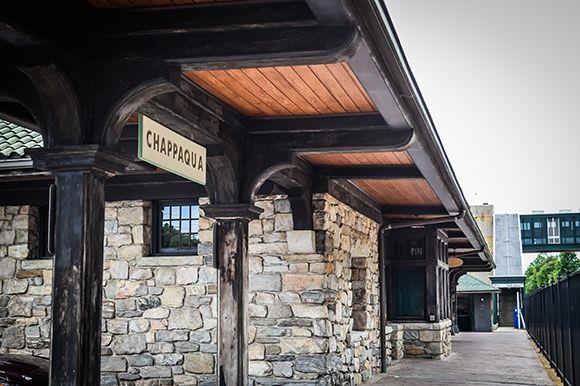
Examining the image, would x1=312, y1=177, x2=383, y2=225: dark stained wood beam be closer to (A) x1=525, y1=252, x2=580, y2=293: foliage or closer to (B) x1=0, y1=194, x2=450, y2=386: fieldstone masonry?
(B) x1=0, y1=194, x2=450, y2=386: fieldstone masonry

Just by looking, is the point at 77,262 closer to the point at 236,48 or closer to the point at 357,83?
the point at 236,48

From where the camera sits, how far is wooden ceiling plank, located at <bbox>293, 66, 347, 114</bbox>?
18.9 ft

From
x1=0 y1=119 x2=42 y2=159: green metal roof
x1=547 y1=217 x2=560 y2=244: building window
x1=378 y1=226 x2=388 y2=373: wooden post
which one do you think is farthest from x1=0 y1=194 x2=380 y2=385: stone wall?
x1=547 y1=217 x2=560 y2=244: building window

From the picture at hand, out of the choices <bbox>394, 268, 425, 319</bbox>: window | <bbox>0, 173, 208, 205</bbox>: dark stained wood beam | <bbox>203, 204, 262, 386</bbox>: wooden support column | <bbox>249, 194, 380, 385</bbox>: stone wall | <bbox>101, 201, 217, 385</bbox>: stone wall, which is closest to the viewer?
<bbox>203, 204, 262, 386</bbox>: wooden support column

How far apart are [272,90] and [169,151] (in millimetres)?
1402

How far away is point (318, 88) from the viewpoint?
627 centimetres

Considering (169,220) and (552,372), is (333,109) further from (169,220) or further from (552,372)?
(552,372)

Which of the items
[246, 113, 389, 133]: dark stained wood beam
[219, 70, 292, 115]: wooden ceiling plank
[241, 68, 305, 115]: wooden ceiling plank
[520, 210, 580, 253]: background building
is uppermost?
[520, 210, 580, 253]: background building

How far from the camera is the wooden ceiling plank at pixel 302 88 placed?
576cm

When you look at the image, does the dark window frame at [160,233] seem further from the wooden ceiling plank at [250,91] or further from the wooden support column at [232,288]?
the wooden ceiling plank at [250,91]

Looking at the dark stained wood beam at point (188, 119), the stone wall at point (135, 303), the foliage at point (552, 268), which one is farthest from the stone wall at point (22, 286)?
the foliage at point (552, 268)

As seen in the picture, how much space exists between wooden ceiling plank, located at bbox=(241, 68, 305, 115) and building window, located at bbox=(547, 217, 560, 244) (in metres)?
49.0

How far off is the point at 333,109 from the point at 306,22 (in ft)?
8.09

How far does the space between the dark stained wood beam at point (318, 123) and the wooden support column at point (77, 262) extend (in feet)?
9.53
